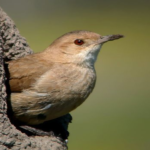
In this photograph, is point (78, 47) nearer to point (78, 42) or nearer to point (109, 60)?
point (78, 42)

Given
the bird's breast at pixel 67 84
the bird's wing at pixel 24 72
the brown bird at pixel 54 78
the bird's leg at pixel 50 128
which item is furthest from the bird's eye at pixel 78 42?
the bird's leg at pixel 50 128

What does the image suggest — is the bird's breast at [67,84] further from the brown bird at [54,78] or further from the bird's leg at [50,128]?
the bird's leg at [50,128]

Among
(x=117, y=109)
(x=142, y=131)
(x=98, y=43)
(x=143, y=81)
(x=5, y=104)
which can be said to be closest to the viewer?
(x=5, y=104)

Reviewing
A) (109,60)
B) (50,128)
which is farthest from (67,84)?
(109,60)

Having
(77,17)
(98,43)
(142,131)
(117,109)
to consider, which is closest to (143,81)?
(117,109)

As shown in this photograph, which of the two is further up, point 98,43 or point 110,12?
point 98,43

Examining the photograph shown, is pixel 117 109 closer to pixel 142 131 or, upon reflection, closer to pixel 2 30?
pixel 142 131
